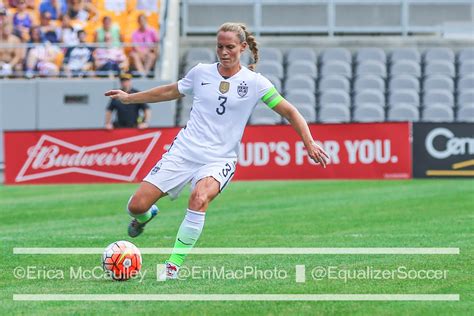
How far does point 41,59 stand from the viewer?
2853 centimetres

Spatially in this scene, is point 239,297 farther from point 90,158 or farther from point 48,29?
point 48,29

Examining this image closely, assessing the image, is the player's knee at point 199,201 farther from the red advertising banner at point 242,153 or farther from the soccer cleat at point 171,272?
the red advertising banner at point 242,153

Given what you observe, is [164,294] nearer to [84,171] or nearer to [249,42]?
[249,42]

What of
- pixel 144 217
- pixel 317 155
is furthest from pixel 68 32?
pixel 317 155

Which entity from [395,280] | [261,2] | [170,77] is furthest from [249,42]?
[261,2]

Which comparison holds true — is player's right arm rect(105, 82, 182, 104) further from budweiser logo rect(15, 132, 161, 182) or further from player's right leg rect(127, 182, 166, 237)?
budweiser logo rect(15, 132, 161, 182)

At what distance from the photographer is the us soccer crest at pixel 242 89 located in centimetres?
1022

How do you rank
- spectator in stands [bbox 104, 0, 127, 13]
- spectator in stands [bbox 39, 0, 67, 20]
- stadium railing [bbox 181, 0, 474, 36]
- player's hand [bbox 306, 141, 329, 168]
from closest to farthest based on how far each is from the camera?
player's hand [bbox 306, 141, 329, 168]
spectator in stands [bbox 39, 0, 67, 20]
spectator in stands [bbox 104, 0, 127, 13]
stadium railing [bbox 181, 0, 474, 36]

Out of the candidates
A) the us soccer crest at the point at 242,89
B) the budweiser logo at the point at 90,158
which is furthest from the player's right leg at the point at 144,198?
the budweiser logo at the point at 90,158

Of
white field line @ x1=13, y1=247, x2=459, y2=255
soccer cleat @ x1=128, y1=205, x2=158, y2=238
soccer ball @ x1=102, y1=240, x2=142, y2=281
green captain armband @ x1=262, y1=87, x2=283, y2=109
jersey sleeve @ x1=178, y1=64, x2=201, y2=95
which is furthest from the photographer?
white field line @ x1=13, y1=247, x2=459, y2=255

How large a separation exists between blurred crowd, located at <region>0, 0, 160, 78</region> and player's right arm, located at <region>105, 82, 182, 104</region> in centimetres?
1723

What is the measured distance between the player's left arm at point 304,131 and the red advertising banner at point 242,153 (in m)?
14.1

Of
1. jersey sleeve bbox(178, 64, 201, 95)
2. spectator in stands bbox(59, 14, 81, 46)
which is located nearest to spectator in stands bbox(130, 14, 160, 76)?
spectator in stands bbox(59, 14, 81, 46)

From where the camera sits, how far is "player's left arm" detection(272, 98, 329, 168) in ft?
32.3
